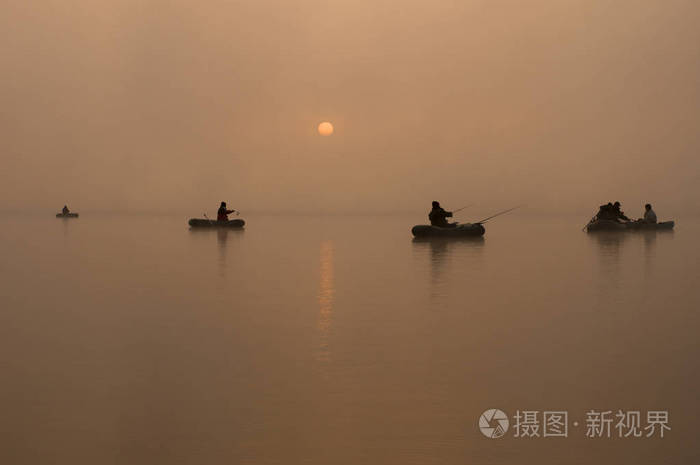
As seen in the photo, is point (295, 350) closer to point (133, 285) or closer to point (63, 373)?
point (63, 373)

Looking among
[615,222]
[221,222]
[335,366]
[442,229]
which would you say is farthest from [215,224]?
[335,366]

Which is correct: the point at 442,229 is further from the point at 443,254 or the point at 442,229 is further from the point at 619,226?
the point at 619,226

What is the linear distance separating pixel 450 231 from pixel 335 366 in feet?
70.8

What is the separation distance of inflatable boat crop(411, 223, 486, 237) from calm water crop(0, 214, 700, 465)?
13.7 m

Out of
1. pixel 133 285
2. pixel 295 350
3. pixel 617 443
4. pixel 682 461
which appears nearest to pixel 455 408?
pixel 617 443

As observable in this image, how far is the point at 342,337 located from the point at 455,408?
2.77 m

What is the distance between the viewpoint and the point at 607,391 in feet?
18.2

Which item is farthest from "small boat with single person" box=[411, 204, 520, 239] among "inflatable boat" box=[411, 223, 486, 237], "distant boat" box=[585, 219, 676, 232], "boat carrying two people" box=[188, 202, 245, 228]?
"boat carrying two people" box=[188, 202, 245, 228]

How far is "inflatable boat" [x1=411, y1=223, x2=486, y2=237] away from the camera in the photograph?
90.2 feet

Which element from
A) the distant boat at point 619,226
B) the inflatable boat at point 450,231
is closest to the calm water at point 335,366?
the inflatable boat at point 450,231

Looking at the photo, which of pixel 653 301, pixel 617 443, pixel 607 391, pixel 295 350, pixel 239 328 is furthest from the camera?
pixel 653 301

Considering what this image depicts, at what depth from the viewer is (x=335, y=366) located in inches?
251

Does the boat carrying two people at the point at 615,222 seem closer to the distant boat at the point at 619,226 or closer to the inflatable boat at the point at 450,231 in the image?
the distant boat at the point at 619,226

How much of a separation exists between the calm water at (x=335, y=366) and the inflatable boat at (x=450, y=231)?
13.7 meters
